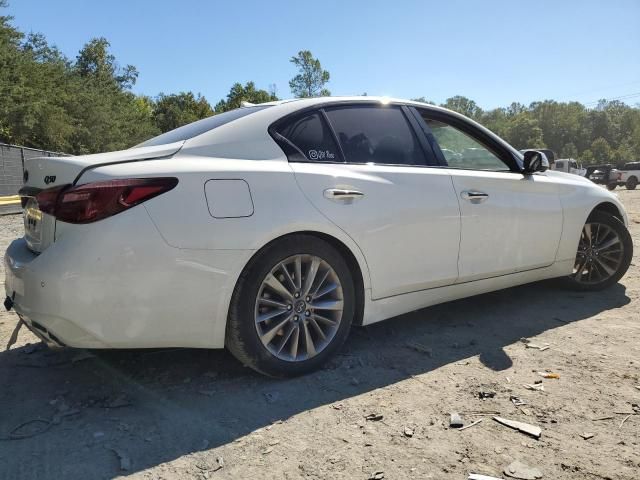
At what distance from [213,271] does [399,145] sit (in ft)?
5.28

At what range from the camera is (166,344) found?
2.59 meters

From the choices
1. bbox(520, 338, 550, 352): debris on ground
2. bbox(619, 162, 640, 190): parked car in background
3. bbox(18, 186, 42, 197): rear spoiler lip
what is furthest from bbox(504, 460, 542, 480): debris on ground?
bbox(619, 162, 640, 190): parked car in background

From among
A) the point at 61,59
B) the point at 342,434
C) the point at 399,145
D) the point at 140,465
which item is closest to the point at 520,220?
the point at 399,145

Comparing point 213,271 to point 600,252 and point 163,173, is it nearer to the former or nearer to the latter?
point 163,173

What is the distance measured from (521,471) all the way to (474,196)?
6.52 feet

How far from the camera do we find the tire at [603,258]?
15.3 ft

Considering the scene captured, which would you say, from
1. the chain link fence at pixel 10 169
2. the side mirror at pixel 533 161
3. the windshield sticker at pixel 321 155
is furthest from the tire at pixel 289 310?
the chain link fence at pixel 10 169

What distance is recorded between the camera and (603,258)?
4.71 m

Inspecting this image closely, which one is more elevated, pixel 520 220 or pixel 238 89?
pixel 238 89

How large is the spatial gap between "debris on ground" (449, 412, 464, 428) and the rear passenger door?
898mm

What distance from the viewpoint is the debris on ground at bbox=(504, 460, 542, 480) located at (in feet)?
6.64

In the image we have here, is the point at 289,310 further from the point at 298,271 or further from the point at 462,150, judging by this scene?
the point at 462,150

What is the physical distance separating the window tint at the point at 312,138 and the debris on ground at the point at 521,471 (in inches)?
74.0

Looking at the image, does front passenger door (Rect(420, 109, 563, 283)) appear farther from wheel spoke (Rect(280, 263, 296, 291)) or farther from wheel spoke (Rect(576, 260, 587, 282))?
wheel spoke (Rect(280, 263, 296, 291))
